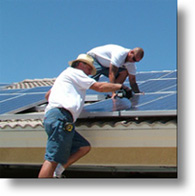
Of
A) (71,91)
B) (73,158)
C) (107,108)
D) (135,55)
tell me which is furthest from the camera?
(135,55)

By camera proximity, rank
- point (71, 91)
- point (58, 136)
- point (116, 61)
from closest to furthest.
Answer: point (58, 136), point (71, 91), point (116, 61)

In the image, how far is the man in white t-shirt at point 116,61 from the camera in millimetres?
7020

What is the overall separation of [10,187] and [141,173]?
1849mm

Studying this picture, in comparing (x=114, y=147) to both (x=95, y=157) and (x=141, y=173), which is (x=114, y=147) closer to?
(x=95, y=157)

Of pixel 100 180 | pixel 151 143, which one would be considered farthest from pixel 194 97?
pixel 100 180

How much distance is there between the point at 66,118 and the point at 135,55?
1909 mm

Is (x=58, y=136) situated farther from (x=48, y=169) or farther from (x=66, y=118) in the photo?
(x=48, y=169)

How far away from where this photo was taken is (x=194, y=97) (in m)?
5.72

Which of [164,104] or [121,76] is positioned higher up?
[121,76]

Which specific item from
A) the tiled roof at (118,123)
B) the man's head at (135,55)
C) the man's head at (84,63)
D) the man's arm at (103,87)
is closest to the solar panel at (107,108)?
the tiled roof at (118,123)

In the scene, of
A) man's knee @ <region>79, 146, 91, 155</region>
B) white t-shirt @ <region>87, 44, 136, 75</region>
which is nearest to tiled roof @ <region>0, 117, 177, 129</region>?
man's knee @ <region>79, 146, 91, 155</region>

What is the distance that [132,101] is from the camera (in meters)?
6.59

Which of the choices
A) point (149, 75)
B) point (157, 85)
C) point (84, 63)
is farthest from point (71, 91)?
point (149, 75)

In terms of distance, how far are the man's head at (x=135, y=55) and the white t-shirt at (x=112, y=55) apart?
7 centimetres
